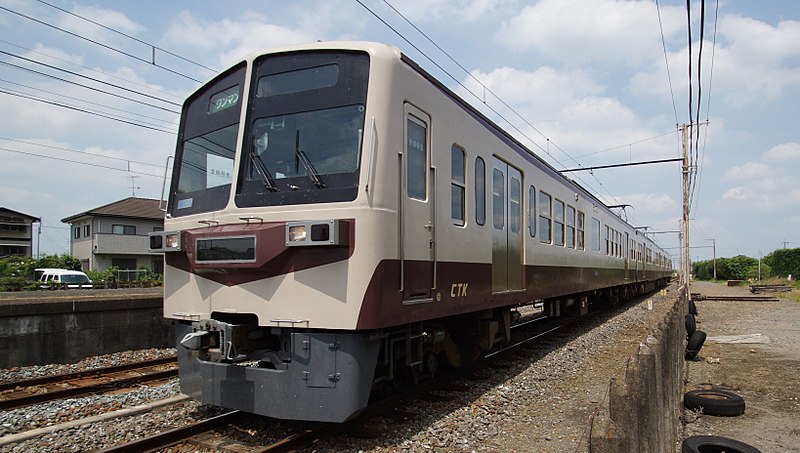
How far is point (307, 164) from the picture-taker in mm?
4730

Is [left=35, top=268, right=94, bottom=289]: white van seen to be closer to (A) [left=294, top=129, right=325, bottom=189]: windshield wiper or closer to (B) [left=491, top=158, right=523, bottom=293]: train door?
(B) [left=491, top=158, right=523, bottom=293]: train door

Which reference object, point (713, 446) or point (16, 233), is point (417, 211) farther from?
point (16, 233)

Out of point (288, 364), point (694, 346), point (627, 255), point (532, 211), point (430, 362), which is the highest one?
point (532, 211)

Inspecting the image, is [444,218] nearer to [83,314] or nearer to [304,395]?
[304,395]

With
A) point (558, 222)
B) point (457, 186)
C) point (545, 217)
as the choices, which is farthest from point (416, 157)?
point (558, 222)

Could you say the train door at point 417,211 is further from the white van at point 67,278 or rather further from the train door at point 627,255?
the white van at point 67,278

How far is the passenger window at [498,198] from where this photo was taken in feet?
23.8

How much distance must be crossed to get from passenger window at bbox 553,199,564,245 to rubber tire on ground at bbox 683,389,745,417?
373 cm

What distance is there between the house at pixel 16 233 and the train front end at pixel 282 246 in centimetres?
4438

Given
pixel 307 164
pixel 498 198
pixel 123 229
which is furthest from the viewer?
pixel 123 229

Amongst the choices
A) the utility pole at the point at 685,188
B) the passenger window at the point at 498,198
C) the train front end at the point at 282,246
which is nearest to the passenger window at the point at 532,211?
the passenger window at the point at 498,198

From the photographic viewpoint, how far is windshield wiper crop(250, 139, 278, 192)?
482cm

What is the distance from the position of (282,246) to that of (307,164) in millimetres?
734

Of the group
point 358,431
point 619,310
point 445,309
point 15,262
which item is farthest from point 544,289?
point 15,262
